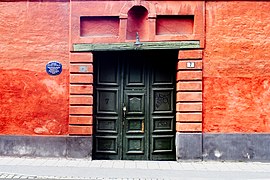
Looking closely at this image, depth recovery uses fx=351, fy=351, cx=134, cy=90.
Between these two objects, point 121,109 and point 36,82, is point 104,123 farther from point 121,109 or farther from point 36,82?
point 36,82

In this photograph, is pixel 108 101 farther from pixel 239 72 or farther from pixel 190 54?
pixel 239 72

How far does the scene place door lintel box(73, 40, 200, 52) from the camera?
9312mm

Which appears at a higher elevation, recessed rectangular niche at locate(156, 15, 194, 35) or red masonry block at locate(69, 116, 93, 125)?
recessed rectangular niche at locate(156, 15, 194, 35)

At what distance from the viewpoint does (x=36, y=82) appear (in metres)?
9.46

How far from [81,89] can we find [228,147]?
4.18 m

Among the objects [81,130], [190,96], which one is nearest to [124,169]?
[81,130]

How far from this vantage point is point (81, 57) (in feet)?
30.9

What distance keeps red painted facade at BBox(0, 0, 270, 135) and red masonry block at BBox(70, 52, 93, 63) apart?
27mm

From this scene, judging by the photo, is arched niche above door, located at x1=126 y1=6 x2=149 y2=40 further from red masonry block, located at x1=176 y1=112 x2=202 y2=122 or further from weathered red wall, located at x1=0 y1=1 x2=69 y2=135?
red masonry block, located at x1=176 y1=112 x2=202 y2=122

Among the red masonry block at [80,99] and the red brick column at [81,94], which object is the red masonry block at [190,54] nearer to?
the red brick column at [81,94]

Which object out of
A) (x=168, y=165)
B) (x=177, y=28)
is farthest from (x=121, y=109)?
(x=177, y=28)

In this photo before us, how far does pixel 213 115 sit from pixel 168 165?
1793 millimetres

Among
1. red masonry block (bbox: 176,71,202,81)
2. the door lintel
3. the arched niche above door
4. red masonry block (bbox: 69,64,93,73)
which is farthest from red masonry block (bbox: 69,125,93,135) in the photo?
red masonry block (bbox: 176,71,202,81)

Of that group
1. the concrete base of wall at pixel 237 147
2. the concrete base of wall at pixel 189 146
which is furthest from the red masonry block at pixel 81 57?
the concrete base of wall at pixel 237 147
